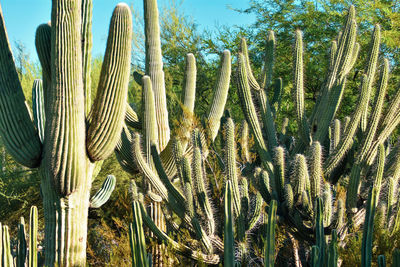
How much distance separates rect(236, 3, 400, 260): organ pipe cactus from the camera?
4504 mm

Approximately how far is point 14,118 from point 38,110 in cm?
78

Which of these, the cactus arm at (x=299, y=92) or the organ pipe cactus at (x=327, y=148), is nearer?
the organ pipe cactus at (x=327, y=148)

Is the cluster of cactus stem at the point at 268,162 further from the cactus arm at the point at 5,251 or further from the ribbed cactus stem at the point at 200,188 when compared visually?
the cactus arm at the point at 5,251

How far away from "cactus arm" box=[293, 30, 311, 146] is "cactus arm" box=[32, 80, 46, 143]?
106 inches

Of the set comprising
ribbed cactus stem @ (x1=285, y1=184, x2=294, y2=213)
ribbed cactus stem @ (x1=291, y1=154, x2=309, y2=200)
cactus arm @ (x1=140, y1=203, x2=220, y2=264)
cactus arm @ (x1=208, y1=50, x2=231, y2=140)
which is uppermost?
cactus arm @ (x1=208, y1=50, x2=231, y2=140)

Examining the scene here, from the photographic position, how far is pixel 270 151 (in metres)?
5.43

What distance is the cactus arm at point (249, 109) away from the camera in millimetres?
5242

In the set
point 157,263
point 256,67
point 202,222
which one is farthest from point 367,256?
point 256,67

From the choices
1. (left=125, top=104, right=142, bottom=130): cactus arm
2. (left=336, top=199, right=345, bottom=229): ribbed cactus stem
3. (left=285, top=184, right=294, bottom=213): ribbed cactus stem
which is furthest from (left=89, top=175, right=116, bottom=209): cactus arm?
(left=336, top=199, right=345, bottom=229): ribbed cactus stem

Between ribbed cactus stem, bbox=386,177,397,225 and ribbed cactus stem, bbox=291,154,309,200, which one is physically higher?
ribbed cactus stem, bbox=291,154,309,200

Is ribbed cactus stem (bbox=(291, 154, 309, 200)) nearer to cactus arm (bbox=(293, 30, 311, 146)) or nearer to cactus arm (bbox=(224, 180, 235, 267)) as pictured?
cactus arm (bbox=(293, 30, 311, 146))

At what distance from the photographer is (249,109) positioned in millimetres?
5285

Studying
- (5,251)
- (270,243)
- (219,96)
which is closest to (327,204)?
(270,243)

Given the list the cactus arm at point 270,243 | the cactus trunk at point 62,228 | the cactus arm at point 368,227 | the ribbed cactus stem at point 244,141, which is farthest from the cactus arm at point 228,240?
the ribbed cactus stem at point 244,141
